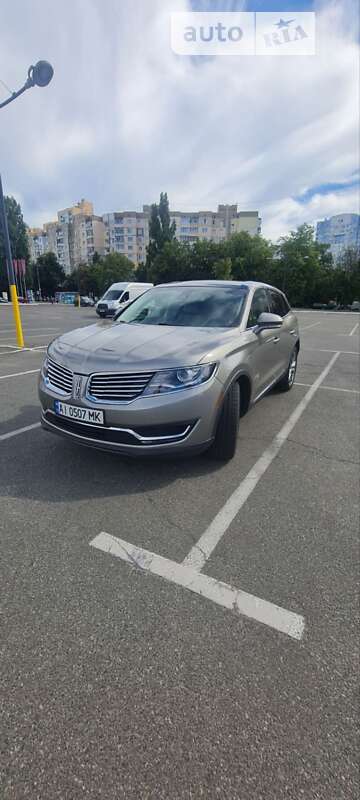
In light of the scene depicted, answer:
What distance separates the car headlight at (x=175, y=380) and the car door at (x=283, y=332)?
2.25 m

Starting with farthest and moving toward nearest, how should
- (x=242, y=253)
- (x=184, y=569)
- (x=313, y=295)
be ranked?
(x=242, y=253) < (x=313, y=295) < (x=184, y=569)

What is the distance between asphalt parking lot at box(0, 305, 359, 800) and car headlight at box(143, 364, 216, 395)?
853 millimetres

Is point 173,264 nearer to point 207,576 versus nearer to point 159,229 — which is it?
point 159,229

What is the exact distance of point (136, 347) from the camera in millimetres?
2988

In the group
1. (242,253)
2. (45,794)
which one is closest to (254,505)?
(45,794)

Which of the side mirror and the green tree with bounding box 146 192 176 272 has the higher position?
the green tree with bounding box 146 192 176 272

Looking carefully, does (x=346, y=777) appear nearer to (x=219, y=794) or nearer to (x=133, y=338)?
(x=219, y=794)

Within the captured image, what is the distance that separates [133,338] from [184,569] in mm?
1955

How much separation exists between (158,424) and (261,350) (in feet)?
5.94

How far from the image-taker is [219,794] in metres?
1.18

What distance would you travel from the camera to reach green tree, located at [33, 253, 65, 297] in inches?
3118

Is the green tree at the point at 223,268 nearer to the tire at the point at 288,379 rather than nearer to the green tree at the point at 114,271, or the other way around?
the green tree at the point at 114,271

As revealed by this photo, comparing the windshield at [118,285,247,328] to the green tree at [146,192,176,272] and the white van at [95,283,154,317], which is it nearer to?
the white van at [95,283,154,317]

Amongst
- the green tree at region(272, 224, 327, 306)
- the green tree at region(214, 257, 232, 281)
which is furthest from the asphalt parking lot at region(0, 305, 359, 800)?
the green tree at region(272, 224, 327, 306)
